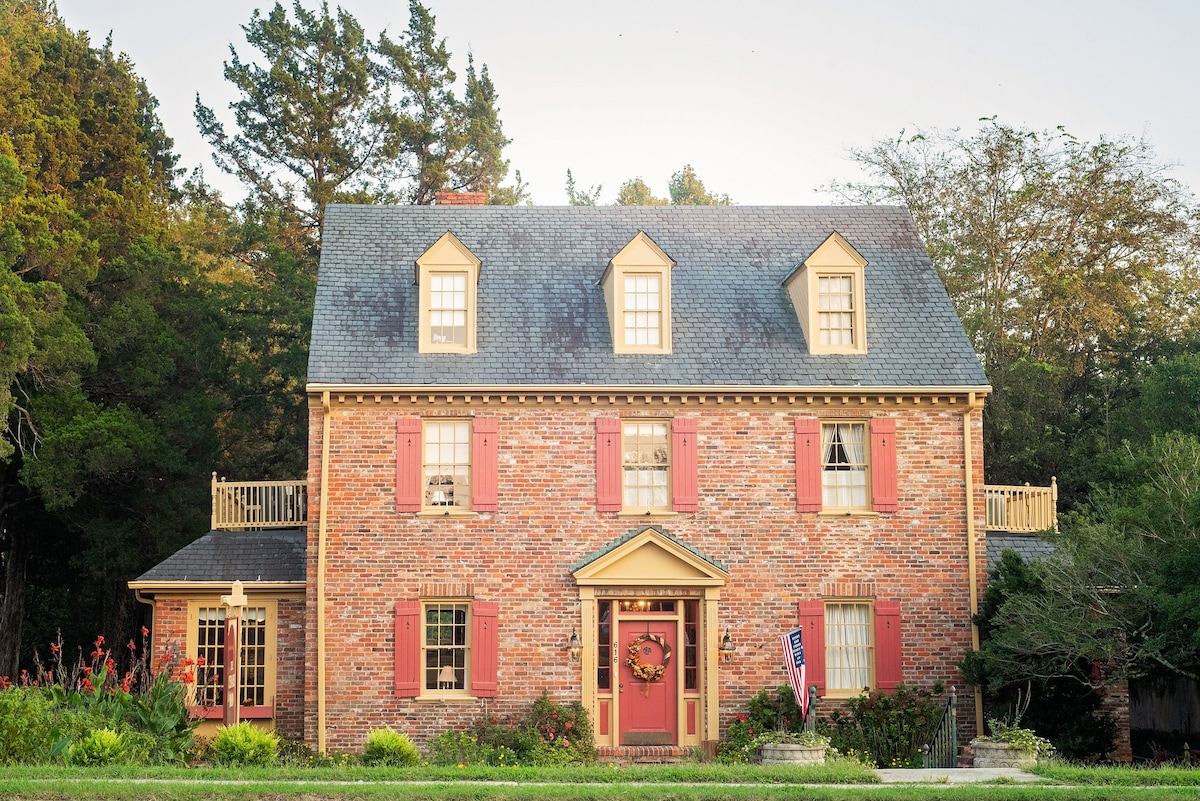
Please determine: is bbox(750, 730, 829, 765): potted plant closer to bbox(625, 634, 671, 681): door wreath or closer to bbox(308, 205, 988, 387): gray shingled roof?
bbox(625, 634, 671, 681): door wreath

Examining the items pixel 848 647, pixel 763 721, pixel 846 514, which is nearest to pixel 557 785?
pixel 763 721

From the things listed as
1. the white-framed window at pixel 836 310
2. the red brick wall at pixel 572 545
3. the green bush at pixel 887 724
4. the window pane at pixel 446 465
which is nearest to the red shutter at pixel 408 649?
the red brick wall at pixel 572 545

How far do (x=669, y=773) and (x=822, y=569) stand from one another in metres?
6.61

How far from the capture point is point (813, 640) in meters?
21.7

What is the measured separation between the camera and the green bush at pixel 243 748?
17.0 metres

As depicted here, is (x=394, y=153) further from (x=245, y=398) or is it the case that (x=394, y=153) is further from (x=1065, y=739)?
(x=1065, y=739)

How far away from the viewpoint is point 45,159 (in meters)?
31.9

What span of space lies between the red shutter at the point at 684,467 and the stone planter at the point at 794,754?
15.7 feet

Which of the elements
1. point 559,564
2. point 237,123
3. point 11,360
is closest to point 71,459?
point 11,360

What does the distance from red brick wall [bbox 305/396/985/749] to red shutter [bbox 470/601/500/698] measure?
0.53 feet

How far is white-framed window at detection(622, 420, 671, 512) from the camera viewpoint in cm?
2209

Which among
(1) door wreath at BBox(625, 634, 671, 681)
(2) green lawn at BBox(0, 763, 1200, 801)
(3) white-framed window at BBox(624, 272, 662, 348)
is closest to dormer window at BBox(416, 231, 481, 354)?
(3) white-framed window at BBox(624, 272, 662, 348)

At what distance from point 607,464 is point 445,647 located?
3964mm

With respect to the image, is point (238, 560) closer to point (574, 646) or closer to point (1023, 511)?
point (574, 646)
